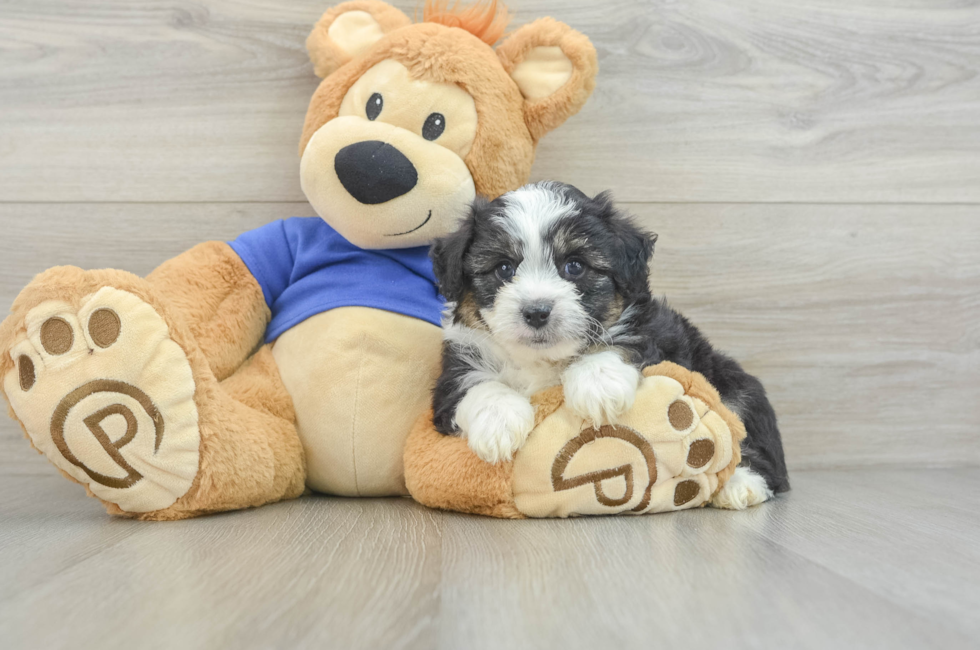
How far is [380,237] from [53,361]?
848mm

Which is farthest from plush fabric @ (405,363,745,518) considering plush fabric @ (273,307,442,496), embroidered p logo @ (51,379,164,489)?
embroidered p logo @ (51,379,164,489)

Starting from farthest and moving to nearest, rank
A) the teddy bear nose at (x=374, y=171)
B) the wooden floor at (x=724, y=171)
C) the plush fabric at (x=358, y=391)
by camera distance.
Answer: the wooden floor at (x=724, y=171), the plush fabric at (x=358, y=391), the teddy bear nose at (x=374, y=171)

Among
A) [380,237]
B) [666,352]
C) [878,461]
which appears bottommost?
[878,461]

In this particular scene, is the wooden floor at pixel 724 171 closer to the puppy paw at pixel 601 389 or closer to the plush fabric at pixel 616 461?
the plush fabric at pixel 616 461

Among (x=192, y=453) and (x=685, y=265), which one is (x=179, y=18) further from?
(x=685, y=265)

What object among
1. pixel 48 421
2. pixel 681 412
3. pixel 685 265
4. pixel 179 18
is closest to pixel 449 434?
pixel 681 412

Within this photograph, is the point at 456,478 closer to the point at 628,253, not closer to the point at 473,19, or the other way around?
the point at 628,253

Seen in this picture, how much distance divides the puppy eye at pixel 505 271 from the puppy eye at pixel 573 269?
13cm

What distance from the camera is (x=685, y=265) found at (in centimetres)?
256

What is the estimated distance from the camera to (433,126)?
1.99 metres

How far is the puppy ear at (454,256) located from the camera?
178cm

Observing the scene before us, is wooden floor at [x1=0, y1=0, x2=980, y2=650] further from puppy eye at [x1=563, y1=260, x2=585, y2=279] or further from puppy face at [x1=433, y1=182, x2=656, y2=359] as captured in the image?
puppy eye at [x1=563, y1=260, x2=585, y2=279]

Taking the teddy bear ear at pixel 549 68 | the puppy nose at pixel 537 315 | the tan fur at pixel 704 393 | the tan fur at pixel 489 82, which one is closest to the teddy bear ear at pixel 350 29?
the tan fur at pixel 489 82

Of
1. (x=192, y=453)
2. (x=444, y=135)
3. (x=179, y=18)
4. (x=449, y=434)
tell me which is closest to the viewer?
(x=192, y=453)
